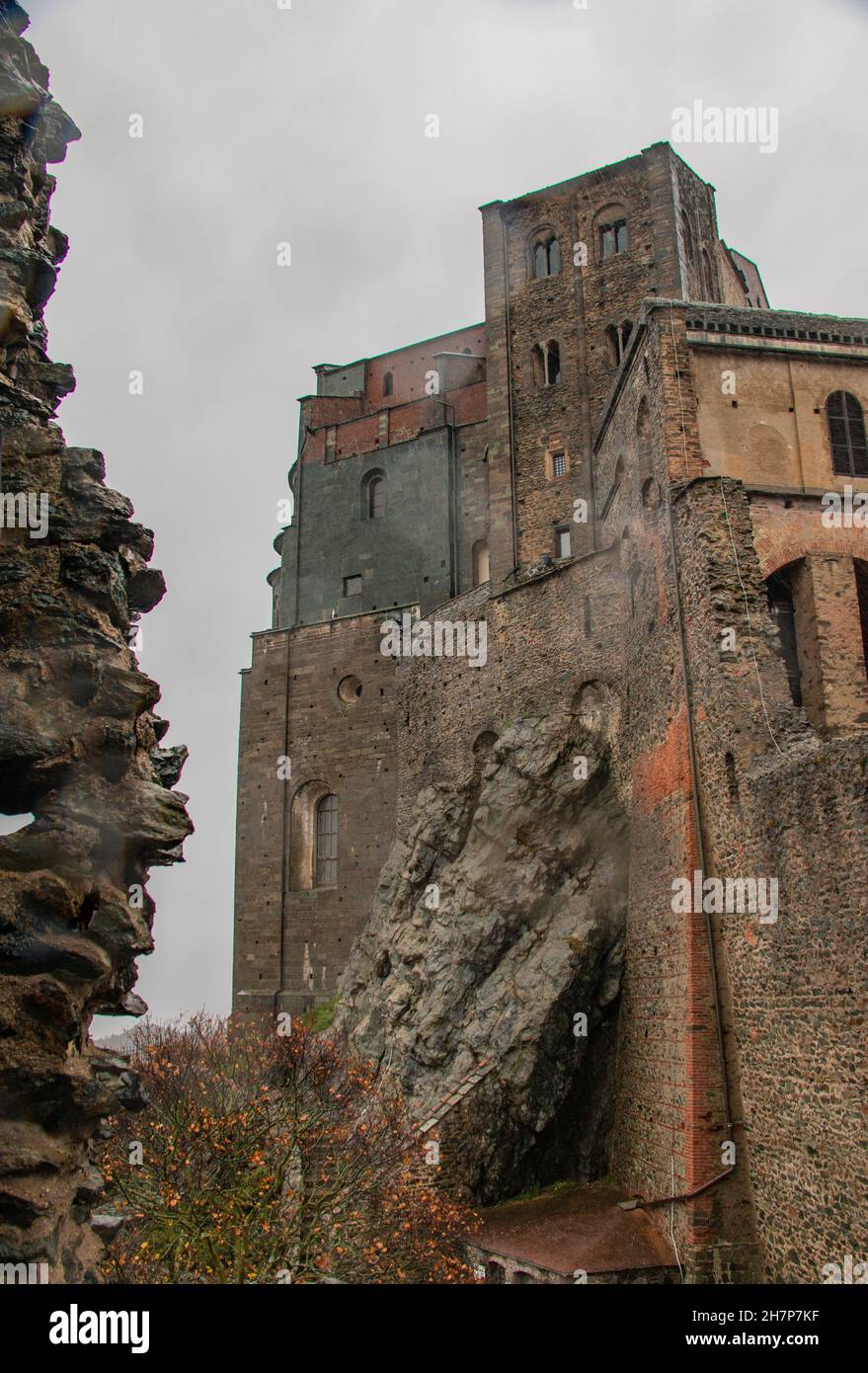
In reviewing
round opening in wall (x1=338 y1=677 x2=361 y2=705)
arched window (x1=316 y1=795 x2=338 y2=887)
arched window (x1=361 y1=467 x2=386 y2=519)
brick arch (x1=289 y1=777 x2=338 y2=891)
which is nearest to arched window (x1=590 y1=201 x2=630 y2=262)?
arched window (x1=361 y1=467 x2=386 y2=519)

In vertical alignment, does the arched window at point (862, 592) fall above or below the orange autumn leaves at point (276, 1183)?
above

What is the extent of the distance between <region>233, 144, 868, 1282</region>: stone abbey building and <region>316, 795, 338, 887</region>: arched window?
10 cm

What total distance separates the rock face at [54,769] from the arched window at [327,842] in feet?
81.4

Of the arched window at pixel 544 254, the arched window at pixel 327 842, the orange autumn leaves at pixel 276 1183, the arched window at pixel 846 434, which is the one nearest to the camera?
the orange autumn leaves at pixel 276 1183

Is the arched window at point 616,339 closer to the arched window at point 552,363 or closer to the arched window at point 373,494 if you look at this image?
the arched window at point 552,363

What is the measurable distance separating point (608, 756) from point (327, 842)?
→ 43.2 feet

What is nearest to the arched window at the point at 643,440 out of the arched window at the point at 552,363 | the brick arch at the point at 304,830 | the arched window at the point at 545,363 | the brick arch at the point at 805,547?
the brick arch at the point at 805,547

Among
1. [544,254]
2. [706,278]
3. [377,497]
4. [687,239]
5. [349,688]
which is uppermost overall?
[544,254]

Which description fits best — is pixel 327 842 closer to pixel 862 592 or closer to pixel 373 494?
pixel 373 494

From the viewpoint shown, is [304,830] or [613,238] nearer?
[304,830]

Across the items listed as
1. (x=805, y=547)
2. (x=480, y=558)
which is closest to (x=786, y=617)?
(x=805, y=547)

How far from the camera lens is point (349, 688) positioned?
34.9m

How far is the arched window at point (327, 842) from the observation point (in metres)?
33.8
